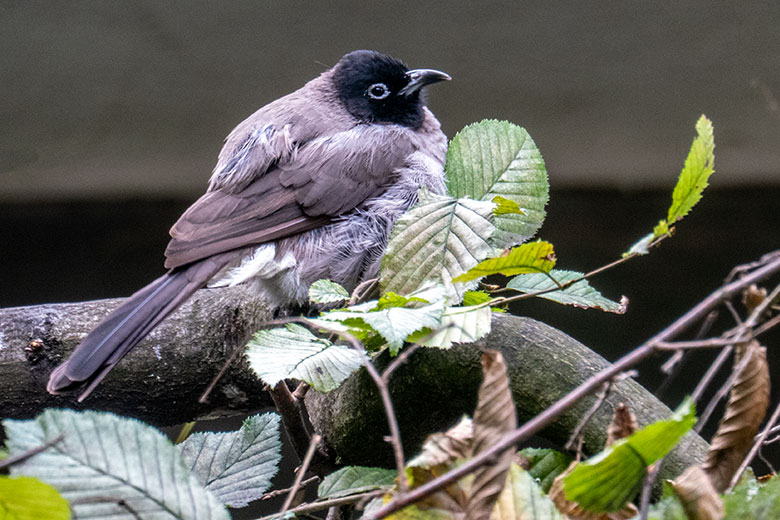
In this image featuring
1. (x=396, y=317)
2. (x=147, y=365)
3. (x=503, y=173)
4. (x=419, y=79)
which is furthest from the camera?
(x=419, y=79)

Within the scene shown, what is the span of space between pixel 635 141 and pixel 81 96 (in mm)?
1323

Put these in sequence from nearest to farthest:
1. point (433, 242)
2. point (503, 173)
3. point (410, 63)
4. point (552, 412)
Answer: point (552, 412) < point (433, 242) < point (503, 173) < point (410, 63)

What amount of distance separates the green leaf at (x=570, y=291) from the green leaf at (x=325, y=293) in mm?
143

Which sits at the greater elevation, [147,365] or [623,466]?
[623,466]

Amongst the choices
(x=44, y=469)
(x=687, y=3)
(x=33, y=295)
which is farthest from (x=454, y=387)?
(x=33, y=295)

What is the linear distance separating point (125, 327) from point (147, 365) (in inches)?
5.4

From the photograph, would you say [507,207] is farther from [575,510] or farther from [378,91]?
[378,91]

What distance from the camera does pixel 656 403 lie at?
652 millimetres

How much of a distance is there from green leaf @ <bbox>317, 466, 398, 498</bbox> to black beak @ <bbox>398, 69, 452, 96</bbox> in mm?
791

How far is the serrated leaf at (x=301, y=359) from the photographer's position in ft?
1.85

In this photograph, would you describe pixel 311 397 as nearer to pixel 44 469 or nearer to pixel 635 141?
pixel 44 469

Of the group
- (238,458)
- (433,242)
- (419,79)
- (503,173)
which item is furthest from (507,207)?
(419,79)

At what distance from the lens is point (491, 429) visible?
1.23ft

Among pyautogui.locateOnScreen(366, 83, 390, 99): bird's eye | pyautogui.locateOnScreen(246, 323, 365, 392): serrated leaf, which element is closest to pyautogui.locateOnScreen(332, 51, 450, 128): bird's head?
pyautogui.locateOnScreen(366, 83, 390, 99): bird's eye
